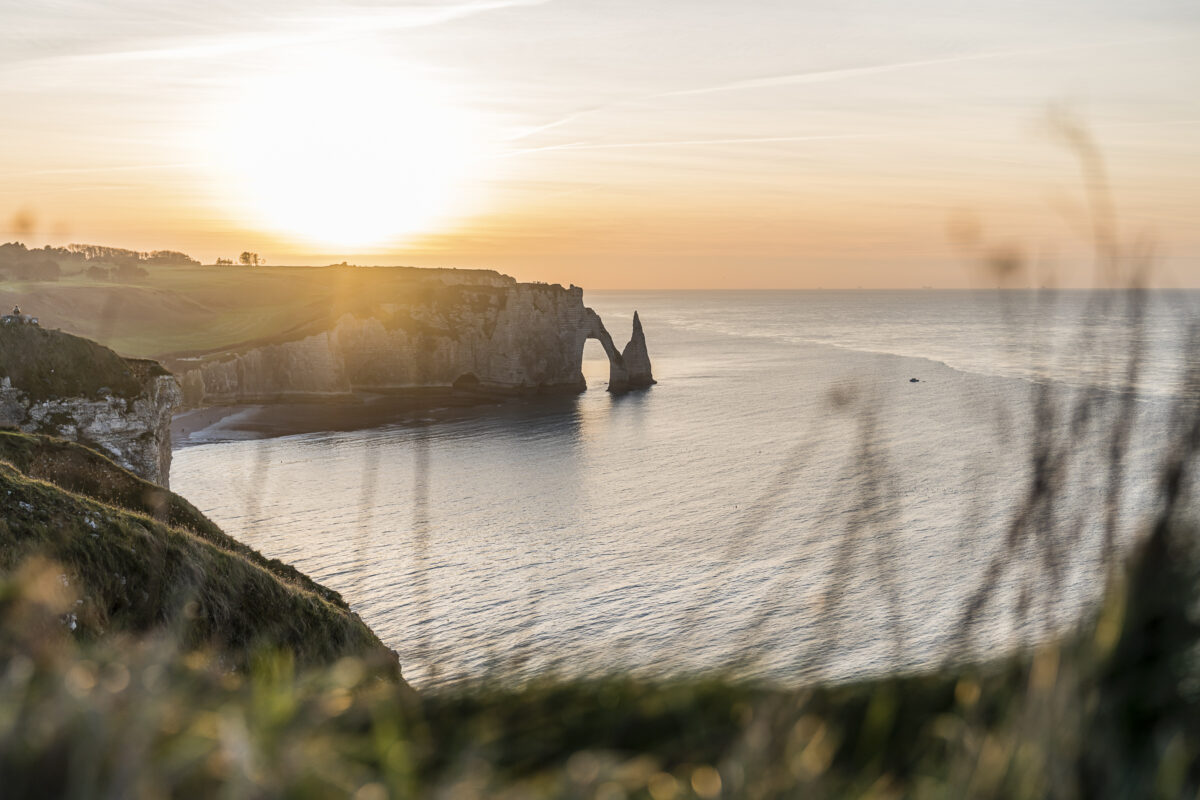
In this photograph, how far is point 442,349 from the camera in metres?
108

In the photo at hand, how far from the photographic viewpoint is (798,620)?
3322 cm

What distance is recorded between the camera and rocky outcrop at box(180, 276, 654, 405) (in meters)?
99.8

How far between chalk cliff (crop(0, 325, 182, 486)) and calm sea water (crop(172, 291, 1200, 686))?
5.40 meters

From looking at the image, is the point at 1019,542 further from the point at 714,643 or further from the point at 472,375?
the point at 472,375

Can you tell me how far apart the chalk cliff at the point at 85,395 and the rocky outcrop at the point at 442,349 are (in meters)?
66.2

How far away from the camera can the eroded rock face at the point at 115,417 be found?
3094 cm

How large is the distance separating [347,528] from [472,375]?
61.8 meters

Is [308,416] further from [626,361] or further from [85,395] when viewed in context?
[85,395]

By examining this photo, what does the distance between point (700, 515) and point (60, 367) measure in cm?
3284

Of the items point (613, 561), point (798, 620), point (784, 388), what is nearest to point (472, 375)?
point (784, 388)

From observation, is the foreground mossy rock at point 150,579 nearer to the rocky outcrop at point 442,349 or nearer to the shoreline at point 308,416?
the shoreline at point 308,416

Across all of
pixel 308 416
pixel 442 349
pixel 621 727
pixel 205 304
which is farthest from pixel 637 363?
pixel 621 727

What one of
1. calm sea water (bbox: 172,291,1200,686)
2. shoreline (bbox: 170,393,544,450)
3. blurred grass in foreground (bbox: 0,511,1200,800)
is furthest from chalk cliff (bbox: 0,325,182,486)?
shoreline (bbox: 170,393,544,450)

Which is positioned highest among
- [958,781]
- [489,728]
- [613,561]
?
[958,781]
